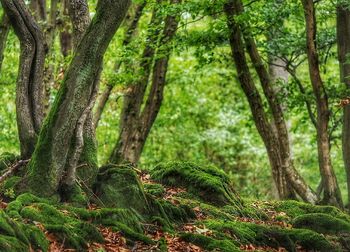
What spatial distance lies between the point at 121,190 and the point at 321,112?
6648mm

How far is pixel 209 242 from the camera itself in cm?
884

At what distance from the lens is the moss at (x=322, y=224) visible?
11016 millimetres

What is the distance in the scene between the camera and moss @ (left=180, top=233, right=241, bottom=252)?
8719 millimetres

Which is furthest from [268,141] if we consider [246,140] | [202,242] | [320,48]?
[246,140]

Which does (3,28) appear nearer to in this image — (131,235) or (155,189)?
(155,189)

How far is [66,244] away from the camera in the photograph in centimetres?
745

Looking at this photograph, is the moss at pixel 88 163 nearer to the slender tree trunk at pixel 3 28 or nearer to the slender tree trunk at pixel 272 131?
the slender tree trunk at pixel 3 28

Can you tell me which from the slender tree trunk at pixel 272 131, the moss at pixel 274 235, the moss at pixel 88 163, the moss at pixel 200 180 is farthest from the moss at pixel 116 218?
the slender tree trunk at pixel 272 131

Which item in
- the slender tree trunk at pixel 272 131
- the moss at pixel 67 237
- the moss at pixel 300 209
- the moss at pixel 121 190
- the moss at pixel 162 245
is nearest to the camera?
the moss at pixel 67 237

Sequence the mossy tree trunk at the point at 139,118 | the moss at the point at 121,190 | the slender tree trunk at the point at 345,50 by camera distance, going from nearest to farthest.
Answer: the moss at the point at 121,190 < the slender tree trunk at the point at 345,50 < the mossy tree trunk at the point at 139,118

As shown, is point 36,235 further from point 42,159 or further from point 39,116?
point 39,116

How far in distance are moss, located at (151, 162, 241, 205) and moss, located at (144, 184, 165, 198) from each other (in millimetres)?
709

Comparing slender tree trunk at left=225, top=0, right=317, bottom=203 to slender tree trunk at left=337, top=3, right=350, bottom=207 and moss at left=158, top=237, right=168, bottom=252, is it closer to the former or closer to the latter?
slender tree trunk at left=337, top=3, right=350, bottom=207

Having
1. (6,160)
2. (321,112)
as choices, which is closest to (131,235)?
(6,160)
